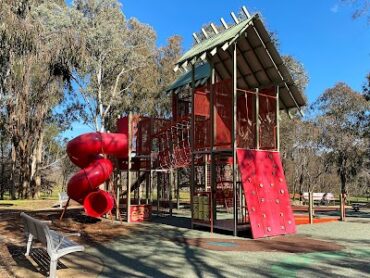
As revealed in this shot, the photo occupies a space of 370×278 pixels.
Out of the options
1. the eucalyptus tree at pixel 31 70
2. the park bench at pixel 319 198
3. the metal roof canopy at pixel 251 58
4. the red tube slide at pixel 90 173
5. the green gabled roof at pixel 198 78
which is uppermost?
the eucalyptus tree at pixel 31 70

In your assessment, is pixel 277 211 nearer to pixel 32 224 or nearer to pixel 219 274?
pixel 219 274

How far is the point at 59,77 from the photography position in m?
32.6

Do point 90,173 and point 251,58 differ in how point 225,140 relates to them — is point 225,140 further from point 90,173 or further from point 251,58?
point 90,173

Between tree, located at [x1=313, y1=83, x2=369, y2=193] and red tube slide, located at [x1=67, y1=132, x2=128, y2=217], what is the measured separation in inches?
1164

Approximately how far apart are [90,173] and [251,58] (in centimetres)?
688

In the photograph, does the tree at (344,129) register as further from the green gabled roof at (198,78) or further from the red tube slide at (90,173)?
the red tube slide at (90,173)

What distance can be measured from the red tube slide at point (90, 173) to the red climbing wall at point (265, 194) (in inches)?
205

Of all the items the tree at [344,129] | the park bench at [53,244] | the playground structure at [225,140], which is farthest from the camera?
the tree at [344,129]

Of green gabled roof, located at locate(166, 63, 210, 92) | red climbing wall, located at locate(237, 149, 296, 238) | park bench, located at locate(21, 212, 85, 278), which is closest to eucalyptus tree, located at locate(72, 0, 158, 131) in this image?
green gabled roof, located at locate(166, 63, 210, 92)

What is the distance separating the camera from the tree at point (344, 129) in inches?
1559

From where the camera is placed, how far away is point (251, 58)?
14922 millimetres

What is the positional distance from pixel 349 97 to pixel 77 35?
26112 millimetres

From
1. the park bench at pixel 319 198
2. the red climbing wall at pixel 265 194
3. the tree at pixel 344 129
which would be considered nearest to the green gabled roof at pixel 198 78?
the red climbing wall at pixel 265 194

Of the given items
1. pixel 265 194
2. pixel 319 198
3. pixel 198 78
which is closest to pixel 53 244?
pixel 265 194
